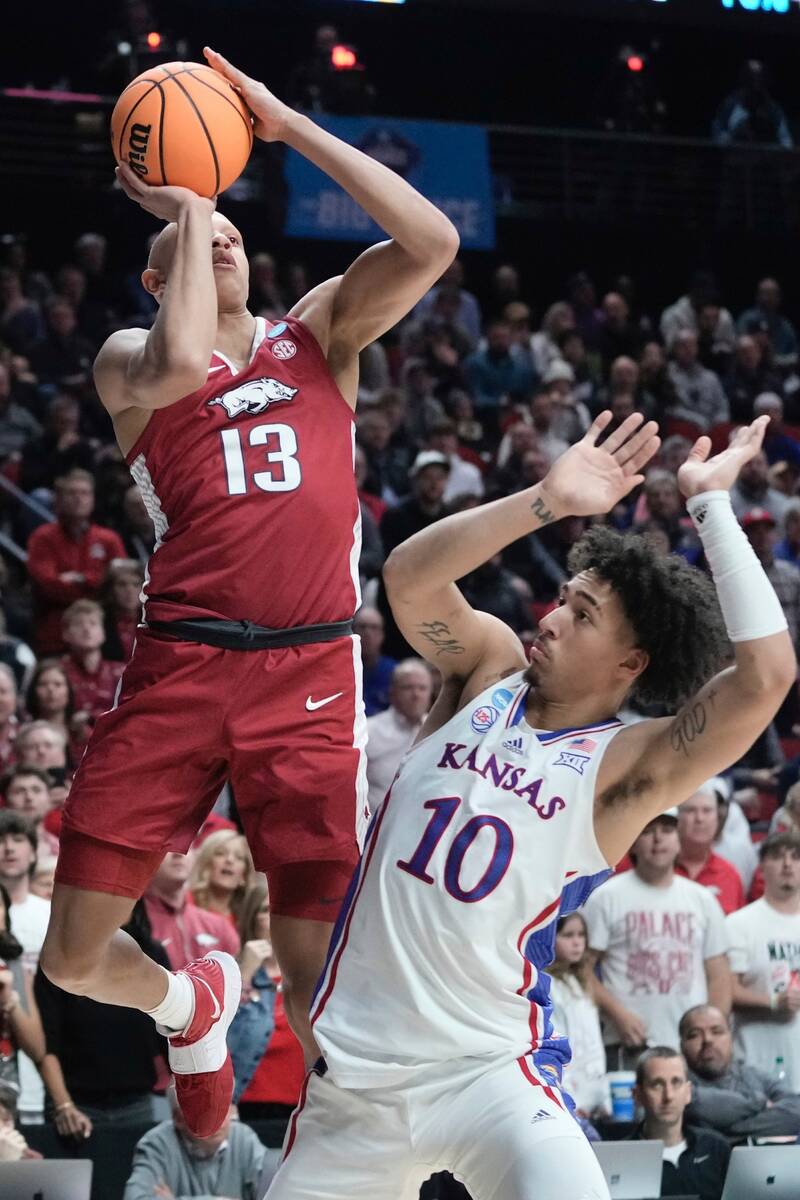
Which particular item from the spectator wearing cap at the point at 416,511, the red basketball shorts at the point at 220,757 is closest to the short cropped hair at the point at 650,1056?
the red basketball shorts at the point at 220,757

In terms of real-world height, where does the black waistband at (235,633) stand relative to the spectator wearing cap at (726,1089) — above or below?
above

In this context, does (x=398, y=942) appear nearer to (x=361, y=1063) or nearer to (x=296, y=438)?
(x=361, y=1063)

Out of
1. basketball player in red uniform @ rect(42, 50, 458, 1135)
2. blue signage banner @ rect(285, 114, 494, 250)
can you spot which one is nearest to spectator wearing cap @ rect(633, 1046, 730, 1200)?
basketball player in red uniform @ rect(42, 50, 458, 1135)

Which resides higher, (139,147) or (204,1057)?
(139,147)

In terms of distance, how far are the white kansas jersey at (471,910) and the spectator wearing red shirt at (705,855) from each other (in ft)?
16.6

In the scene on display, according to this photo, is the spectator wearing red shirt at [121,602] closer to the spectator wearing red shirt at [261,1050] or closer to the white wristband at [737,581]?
the spectator wearing red shirt at [261,1050]

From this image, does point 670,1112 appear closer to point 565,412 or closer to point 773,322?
point 565,412

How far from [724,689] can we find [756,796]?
7.14 m

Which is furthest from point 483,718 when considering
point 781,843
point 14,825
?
point 781,843

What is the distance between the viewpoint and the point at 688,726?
3783mm

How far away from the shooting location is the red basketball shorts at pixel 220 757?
4383 mm

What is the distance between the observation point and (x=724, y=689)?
12.2ft

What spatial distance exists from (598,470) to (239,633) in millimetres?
1011

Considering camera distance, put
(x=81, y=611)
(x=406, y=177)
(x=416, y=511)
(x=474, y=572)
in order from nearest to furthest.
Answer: (x=81, y=611) < (x=474, y=572) < (x=416, y=511) < (x=406, y=177)
